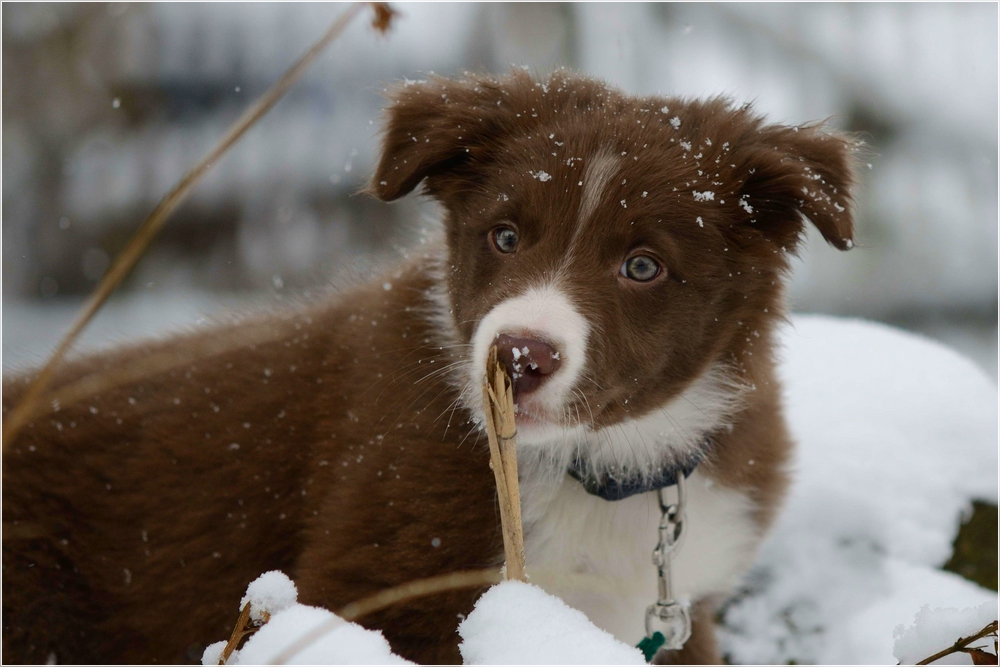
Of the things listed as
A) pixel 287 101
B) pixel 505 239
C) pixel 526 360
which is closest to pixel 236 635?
pixel 526 360

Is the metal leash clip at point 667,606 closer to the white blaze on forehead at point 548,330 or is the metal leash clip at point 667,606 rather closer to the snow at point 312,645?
the white blaze on forehead at point 548,330

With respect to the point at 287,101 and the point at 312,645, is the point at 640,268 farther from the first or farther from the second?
the point at 287,101

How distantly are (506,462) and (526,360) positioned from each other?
0.46 m

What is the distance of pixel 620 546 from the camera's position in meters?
2.88

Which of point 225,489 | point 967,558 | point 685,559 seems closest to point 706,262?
point 685,559

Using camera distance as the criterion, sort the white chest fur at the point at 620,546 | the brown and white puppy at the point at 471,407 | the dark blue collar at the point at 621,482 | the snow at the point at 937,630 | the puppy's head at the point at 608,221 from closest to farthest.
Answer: the snow at the point at 937,630
the puppy's head at the point at 608,221
the brown and white puppy at the point at 471,407
the white chest fur at the point at 620,546
the dark blue collar at the point at 621,482

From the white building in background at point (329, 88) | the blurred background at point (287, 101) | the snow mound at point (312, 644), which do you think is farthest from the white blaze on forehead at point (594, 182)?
the white building in background at point (329, 88)

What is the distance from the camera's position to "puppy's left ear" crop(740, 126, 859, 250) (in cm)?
254

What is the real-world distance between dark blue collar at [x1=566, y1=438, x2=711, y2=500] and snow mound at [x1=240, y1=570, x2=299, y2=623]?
1291 millimetres

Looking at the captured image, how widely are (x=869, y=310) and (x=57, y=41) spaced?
8.43 m

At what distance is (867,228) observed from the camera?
937 cm

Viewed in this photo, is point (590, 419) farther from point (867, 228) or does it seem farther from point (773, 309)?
point (867, 228)

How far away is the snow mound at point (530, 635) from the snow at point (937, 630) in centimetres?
64

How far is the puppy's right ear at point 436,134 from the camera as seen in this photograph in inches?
110
